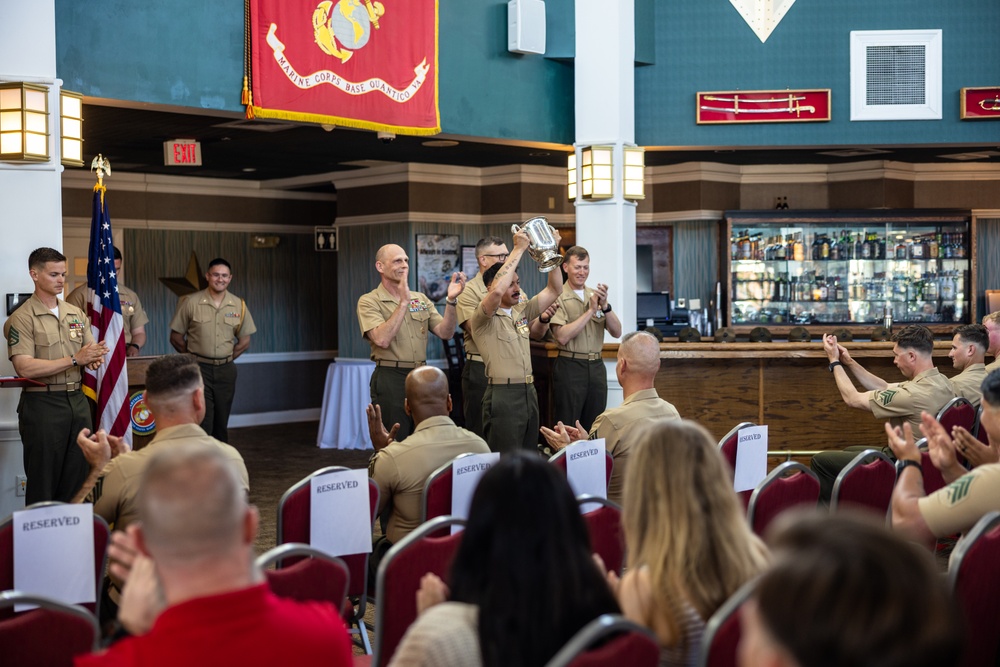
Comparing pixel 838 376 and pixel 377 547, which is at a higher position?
pixel 838 376

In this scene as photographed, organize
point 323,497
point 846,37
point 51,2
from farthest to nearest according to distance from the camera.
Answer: point 846,37, point 51,2, point 323,497

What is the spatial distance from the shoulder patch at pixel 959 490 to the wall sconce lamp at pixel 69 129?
453 cm

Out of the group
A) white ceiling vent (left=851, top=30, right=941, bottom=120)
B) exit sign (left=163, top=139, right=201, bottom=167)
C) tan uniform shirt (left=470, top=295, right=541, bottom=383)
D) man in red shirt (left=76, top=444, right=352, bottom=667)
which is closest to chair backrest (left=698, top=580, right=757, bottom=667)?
man in red shirt (left=76, top=444, right=352, bottom=667)

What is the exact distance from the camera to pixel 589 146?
8.05 metres

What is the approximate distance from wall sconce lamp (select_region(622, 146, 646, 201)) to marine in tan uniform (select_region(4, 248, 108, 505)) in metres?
4.08

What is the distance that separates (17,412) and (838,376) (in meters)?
4.35

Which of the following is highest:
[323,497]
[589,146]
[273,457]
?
[589,146]

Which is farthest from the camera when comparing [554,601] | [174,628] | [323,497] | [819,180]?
[819,180]

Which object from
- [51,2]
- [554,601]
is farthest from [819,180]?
[554,601]

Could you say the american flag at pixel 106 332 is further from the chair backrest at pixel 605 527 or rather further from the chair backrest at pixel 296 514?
the chair backrest at pixel 605 527

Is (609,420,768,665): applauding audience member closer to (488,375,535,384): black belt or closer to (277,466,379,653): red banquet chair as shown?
(277,466,379,653): red banquet chair

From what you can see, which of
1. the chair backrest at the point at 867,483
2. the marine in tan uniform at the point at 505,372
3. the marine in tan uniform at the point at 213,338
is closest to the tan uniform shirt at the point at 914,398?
the chair backrest at the point at 867,483

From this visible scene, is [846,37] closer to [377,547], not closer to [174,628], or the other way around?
[377,547]

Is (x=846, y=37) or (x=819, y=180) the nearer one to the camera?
(x=846, y=37)
